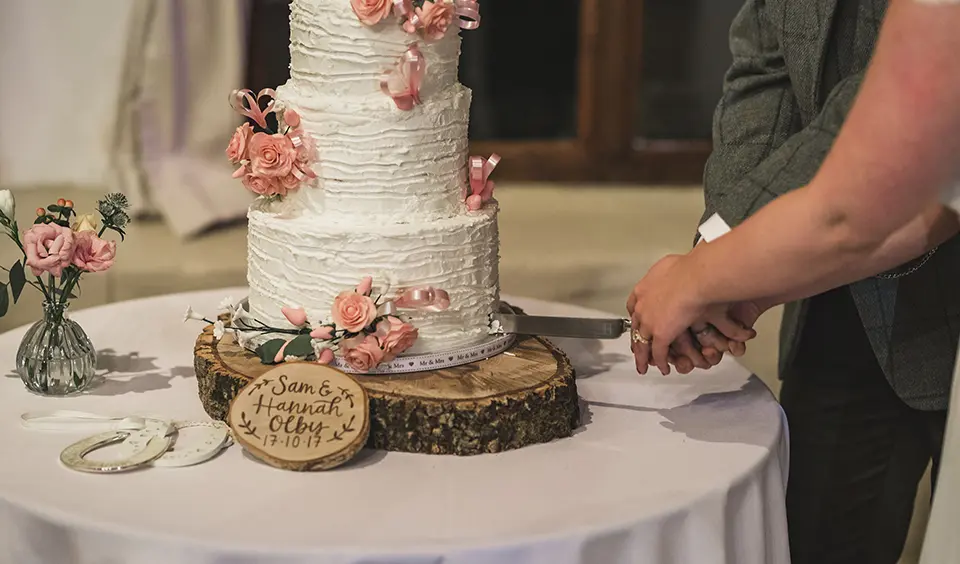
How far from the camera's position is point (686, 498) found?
3.55ft

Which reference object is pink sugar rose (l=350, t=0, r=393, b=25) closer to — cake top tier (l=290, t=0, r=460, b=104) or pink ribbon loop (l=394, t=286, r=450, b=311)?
cake top tier (l=290, t=0, r=460, b=104)

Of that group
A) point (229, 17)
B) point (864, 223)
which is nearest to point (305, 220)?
point (864, 223)

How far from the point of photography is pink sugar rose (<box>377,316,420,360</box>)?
1.27 m

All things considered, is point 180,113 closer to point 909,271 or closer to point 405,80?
point 405,80

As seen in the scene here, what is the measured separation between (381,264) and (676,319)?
368mm

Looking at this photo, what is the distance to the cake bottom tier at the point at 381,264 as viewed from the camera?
51.2 inches

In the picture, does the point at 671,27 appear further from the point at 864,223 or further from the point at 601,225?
the point at 864,223

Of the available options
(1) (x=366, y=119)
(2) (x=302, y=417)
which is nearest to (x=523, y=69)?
(1) (x=366, y=119)

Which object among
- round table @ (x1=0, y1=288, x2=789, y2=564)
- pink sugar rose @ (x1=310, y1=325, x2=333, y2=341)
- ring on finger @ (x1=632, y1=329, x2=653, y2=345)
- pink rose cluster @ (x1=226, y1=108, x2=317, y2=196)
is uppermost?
pink rose cluster @ (x1=226, y1=108, x2=317, y2=196)

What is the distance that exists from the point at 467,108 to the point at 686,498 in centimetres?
59

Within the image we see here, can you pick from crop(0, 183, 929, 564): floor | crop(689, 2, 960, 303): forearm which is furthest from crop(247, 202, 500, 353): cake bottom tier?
crop(0, 183, 929, 564): floor

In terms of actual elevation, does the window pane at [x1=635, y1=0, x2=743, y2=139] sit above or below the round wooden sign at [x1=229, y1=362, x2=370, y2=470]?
above

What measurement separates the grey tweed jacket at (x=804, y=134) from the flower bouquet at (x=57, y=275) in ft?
2.60

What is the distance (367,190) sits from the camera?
1310 mm
